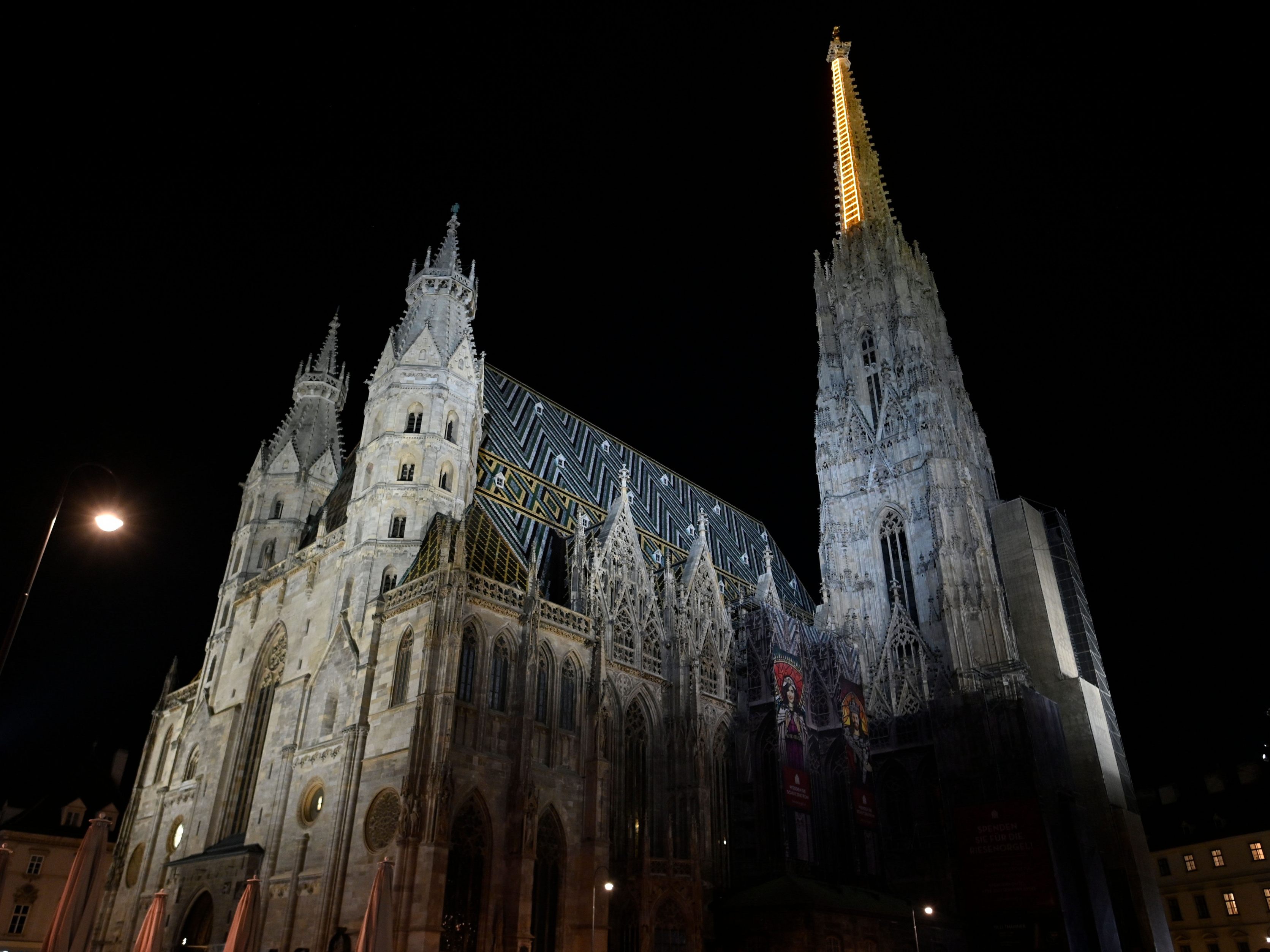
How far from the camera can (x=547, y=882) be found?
29.2 meters

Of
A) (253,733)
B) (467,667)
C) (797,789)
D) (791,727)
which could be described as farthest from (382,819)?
(791,727)

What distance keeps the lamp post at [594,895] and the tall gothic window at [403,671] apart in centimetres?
899

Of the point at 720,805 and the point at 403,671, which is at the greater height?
the point at 403,671

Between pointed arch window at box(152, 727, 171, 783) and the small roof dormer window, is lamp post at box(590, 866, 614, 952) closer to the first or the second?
pointed arch window at box(152, 727, 171, 783)

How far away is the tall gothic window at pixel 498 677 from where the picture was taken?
97.8 ft

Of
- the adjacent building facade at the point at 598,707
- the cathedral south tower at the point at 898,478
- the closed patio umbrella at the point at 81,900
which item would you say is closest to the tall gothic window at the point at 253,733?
the adjacent building facade at the point at 598,707

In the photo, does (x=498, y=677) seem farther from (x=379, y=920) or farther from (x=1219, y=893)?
(x=1219, y=893)

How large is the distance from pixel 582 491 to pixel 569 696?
50.5ft

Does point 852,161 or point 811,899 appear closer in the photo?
point 811,899

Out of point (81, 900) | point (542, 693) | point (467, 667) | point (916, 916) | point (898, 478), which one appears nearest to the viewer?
point (81, 900)

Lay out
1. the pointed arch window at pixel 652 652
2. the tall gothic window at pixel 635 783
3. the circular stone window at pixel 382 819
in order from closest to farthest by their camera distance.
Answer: the circular stone window at pixel 382 819 → the tall gothic window at pixel 635 783 → the pointed arch window at pixel 652 652

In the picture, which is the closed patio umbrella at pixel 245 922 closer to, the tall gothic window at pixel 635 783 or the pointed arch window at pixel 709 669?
the tall gothic window at pixel 635 783

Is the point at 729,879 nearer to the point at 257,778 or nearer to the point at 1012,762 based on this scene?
the point at 1012,762

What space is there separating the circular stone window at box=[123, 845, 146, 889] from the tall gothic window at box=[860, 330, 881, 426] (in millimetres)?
45309
